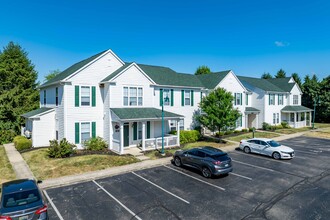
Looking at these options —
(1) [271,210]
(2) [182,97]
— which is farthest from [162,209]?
(2) [182,97]

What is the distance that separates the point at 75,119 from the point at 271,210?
58.4 feet

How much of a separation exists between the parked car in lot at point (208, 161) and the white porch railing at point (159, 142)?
6551 millimetres

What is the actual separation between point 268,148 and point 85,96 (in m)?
18.2

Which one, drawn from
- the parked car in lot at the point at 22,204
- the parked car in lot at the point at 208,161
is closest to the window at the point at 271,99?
the parked car in lot at the point at 208,161

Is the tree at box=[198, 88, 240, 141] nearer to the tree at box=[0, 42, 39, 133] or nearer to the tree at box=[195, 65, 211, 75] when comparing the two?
the tree at box=[0, 42, 39, 133]

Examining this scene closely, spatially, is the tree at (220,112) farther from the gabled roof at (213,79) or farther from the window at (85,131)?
the window at (85,131)

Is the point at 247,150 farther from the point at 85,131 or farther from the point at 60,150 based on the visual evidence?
the point at 60,150

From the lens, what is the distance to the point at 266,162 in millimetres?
17922

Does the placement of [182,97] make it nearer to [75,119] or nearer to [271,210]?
[75,119]

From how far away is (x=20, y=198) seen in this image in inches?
310

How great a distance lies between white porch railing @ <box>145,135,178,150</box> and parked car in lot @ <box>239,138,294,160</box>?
705 cm

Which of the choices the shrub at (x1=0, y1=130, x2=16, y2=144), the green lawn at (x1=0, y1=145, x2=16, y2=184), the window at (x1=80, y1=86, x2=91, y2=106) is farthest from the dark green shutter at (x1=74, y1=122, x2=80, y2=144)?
the shrub at (x1=0, y1=130, x2=16, y2=144)

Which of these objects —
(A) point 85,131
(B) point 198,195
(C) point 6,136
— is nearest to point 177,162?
(B) point 198,195

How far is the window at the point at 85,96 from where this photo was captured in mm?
21250
